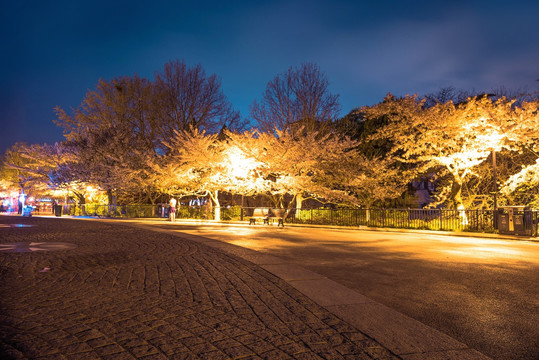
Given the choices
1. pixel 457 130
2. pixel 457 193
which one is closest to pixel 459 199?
pixel 457 193

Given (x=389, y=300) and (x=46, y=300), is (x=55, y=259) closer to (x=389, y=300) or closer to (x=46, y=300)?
(x=46, y=300)

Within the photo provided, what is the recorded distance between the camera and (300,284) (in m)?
6.62

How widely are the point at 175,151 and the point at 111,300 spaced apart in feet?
106

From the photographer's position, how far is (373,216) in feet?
80.5

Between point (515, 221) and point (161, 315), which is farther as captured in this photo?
point (515, 221)

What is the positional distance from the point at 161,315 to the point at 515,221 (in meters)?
18.4

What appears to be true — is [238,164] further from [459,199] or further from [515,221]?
[515,221]

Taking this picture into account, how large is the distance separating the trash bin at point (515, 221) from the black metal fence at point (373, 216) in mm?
150

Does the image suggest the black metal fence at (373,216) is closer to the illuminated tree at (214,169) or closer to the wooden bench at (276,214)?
the wooden bench at (276,214)

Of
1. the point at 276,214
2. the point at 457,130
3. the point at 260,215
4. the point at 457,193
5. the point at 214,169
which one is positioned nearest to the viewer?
the point at 457,130

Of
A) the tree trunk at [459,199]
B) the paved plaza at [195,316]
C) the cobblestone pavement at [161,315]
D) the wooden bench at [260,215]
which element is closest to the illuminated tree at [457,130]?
the tree trunk at [459,199]

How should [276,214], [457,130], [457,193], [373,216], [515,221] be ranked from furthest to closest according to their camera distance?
[276,214]
[373,216]
[457,193]
[457,130]
[515,221]

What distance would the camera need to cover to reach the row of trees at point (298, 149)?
2208 cm

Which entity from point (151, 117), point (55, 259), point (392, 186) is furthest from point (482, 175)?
point (151, 117)
